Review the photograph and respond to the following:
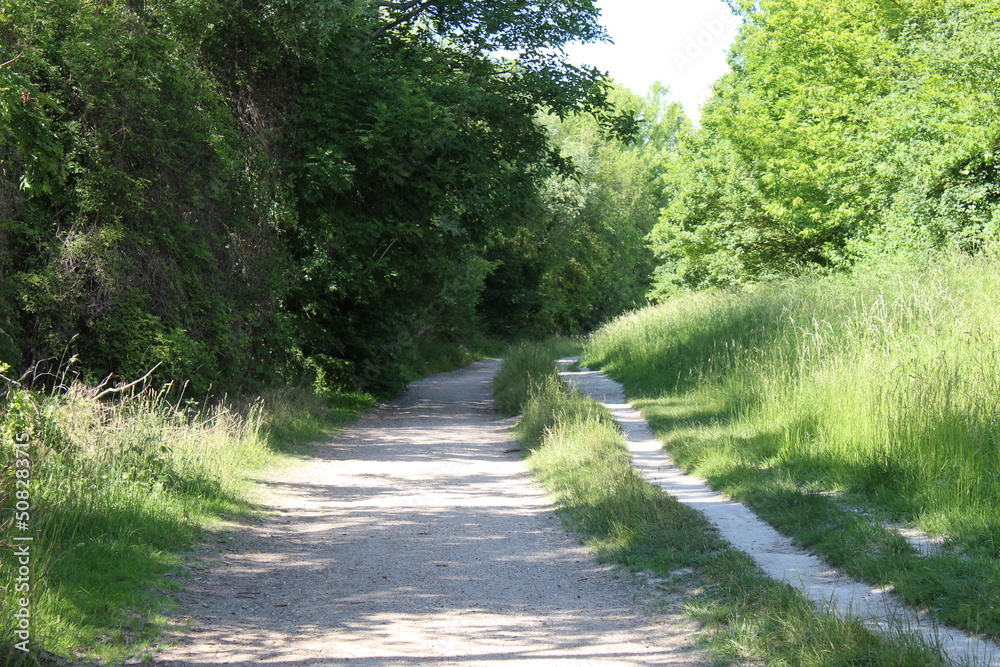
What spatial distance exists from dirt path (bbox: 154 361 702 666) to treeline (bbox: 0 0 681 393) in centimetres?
354

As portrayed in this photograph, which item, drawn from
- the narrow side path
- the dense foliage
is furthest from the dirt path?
the dense foliage

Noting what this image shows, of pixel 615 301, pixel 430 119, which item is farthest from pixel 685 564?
pixel 615 301

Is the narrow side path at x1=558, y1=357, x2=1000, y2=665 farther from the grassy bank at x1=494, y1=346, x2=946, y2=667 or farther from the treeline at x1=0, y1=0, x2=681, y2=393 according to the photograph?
the treeline at x1=0, y1=0, x2=681, y2=393

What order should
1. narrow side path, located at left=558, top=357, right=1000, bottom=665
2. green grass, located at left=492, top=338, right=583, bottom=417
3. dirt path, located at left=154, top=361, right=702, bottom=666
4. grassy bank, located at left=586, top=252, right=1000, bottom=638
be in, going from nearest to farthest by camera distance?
narrow side path, located at left=558, top=357, right=1000, bottom=665
dirt path, located at left=154, top=361, right=702, bottom=666
grassy bank, located at left=586, top=252, right=1000, bottom=638
green grass, located at left=492, top=338, right=583, bottom=417

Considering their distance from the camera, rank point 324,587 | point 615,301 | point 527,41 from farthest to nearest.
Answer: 1. point 615,301
2. point 527,41
3. point 324,587

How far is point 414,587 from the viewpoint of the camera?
6.79 meters

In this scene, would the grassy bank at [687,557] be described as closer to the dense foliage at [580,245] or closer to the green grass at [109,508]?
the green grass at [109,508]

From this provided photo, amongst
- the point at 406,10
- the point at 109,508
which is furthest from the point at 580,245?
the point at 109,508

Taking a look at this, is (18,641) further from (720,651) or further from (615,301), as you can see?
(615,301)

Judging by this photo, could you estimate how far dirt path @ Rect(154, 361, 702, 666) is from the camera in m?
5.33

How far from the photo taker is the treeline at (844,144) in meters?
19.0

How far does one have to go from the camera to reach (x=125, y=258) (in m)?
11.7

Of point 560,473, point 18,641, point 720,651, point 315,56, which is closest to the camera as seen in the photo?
point 18,641

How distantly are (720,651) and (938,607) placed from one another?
1.47m
